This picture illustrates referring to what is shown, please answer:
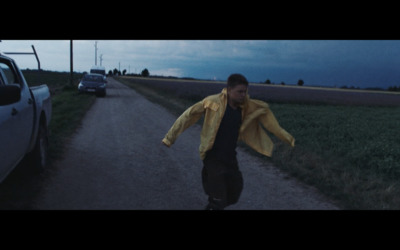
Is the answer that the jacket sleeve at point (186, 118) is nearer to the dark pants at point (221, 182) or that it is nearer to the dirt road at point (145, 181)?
the dark pants at point (221, 182)

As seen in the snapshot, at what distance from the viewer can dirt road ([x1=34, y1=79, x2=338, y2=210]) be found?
4.91 metres

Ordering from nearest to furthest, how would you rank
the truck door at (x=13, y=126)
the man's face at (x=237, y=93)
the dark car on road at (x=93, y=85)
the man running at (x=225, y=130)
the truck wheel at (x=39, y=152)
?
1. the man's face at (x=237, y=93)
2. the man running at (x=225, y=130)
3. the truck door at (x=13, y=126)
4. the truck wheel at (x=39, y=152)
5. the dark car on road at (x=93, y=85)

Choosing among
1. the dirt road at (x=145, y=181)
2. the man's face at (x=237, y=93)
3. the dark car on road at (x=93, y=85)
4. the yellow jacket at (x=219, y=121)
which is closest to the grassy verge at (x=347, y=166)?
the dirt road at (x=145, y=181)

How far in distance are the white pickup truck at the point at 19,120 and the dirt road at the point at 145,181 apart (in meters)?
0.53

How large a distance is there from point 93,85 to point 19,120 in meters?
22.8

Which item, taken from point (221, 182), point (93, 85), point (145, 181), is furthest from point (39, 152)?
point (93, 85)

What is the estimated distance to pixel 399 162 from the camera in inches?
304

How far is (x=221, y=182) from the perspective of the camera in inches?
153

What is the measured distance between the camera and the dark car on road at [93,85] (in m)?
26.3

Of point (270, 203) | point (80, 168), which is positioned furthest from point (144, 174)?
point (270, 203)

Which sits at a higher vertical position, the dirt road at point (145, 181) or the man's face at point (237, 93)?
the man's face at point (237, 93)

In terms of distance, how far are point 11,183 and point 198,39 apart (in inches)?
139

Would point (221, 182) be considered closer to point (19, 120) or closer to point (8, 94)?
point (8, 94)
